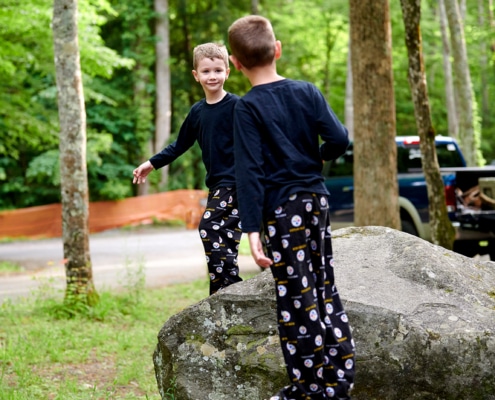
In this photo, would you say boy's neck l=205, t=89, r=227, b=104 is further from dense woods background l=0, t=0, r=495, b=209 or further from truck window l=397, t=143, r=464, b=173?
dense woods background l=0, t=0, r=495, b=209

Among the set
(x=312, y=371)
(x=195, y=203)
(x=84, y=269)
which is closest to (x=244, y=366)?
(x=312, y=371)

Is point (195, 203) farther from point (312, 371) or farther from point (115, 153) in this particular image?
point (312, 371)

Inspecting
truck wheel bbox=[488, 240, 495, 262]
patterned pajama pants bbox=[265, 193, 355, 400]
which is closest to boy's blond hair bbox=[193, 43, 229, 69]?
patterned pajama pants bbox=[265, 193, 355, 400]

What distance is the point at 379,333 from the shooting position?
4531 millimetres

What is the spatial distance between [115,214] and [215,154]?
23.5 metres

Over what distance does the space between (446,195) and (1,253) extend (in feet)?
44.2

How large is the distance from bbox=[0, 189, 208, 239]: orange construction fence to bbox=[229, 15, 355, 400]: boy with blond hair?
21.5 meters

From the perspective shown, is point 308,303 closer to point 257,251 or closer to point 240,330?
point 257,251

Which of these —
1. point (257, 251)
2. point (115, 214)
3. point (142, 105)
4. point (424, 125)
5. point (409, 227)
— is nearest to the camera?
point (257, 251)

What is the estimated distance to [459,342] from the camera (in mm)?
4461

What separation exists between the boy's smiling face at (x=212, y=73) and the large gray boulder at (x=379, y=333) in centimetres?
131

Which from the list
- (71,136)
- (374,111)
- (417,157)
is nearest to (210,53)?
(71,136)

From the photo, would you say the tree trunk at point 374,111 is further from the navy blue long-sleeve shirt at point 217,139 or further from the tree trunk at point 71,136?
the navy blue long-sleeve shirt at point 217,139

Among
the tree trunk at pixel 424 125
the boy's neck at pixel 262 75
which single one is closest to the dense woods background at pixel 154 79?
the tree trunk at pixel 424 125
